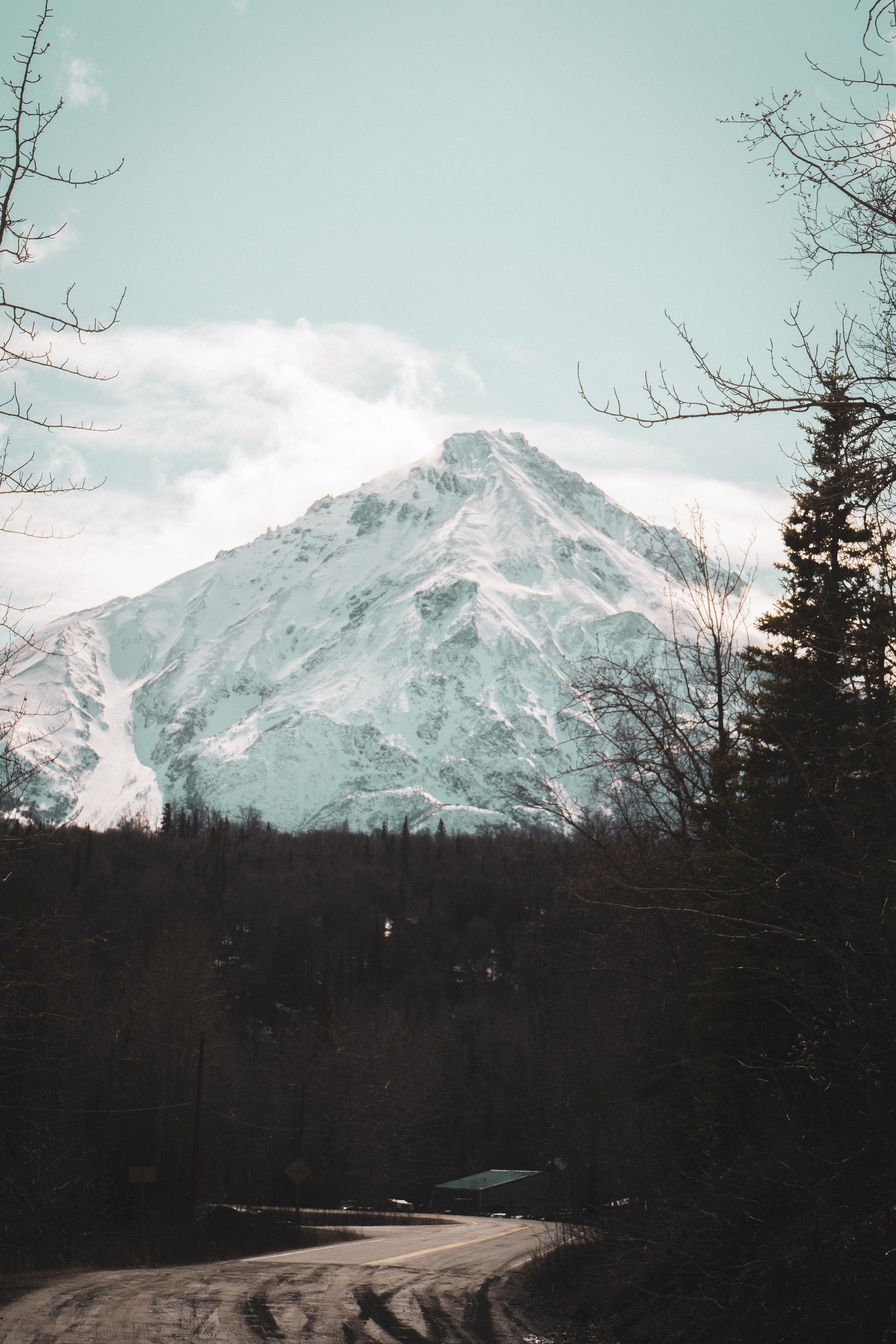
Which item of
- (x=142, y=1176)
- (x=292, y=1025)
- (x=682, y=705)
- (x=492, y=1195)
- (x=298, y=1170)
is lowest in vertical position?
(x=492, y=1195)

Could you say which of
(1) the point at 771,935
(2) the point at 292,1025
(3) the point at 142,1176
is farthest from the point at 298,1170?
(2) the point at 292,1025

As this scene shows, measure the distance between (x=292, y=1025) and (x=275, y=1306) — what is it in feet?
285

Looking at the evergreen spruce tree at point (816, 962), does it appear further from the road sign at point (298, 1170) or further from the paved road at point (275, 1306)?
the road sign at point (298, 1170)

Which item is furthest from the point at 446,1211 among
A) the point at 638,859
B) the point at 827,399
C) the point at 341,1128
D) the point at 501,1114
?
the point at 827,399

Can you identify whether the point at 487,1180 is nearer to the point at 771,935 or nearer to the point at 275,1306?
the point at 275,1306

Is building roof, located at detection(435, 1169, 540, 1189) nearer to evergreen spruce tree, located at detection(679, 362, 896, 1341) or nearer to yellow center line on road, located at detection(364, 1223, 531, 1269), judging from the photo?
yellow center line on road, located at detection(364, 1223, 531, 1269)

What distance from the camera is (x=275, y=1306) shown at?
12000 millimetres

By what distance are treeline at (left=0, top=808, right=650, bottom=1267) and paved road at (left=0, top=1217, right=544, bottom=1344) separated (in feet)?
8.71

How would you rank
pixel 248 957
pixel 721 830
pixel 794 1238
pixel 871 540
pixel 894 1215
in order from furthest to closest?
pixel 248 957 → pixel 721 830 → pixel 794 1238 → pixel 871 540 → pixel 894 1215

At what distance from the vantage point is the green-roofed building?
62594 millimetres

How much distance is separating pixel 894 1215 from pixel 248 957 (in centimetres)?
12645

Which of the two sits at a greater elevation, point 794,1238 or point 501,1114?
point 794,1238

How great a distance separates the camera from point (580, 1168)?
22.3 metres

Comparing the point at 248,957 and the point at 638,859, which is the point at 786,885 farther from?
the point at 248,957
